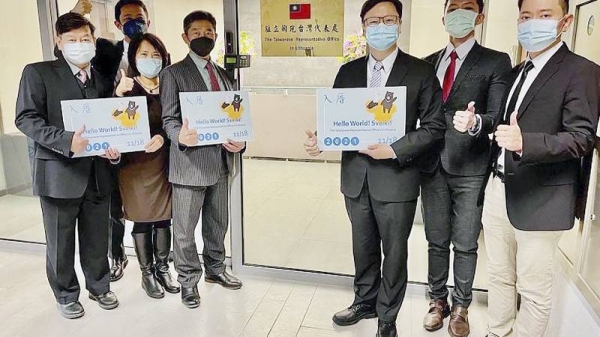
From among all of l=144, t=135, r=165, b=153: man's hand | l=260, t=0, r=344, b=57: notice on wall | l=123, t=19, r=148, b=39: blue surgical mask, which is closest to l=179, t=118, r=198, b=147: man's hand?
l=144, t=135, r=165, b=153: man's hand

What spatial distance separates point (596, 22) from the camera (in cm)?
205

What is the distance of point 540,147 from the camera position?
1.65m

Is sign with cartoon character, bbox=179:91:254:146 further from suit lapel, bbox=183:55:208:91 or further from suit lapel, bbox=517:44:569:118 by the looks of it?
suit lapel, bbox=517:44:569:118

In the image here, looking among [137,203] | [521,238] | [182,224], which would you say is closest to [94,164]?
[137,203]

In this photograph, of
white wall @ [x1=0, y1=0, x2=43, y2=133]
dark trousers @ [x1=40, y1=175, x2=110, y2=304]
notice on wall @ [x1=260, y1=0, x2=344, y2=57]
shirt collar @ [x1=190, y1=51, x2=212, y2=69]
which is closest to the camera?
dark trousers @ [x1=40, y1=175, x2=110, y2=304]

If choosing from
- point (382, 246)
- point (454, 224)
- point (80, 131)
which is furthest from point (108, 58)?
point (454, 224)

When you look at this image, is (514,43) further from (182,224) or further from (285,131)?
(182,224)

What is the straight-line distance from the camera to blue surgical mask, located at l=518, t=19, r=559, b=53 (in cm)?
174

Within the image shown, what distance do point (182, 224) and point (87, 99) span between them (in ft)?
A: 2.72

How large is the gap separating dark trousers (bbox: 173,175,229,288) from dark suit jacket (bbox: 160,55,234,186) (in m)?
0.09

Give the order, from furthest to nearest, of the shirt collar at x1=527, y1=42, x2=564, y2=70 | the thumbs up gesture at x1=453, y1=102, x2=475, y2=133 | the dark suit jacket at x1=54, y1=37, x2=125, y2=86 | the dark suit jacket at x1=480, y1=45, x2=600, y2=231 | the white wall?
the white wall, the dark suit jacket at x1=54, y1=37, x2=125, y2=86, the thumbs up gesture at x1=453, y1=102, x2=475, y2=133, the shirt collar at x1=527, y1=42, x2=564, y2=70, the dark suit jacket at x1=480, y1=45, x2=600, y2=231

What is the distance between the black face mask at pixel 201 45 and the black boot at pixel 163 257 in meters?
1.06

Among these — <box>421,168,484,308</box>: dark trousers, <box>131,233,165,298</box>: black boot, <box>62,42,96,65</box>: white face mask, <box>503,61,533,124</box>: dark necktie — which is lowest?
<box>131,233,165,298</box>: black boot

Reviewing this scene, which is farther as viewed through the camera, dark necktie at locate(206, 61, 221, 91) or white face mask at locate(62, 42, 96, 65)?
dark necktie at locate(206, 61, 221, 91)
